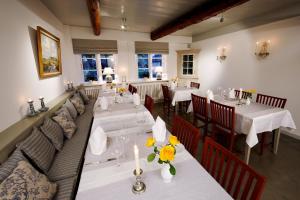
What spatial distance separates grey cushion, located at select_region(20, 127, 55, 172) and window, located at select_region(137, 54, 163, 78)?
14.2ft

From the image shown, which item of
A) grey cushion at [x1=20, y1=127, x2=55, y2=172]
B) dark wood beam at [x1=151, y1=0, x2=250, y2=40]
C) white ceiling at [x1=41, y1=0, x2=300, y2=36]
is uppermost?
white ceiling at [x1=41, y1=0, x2=300, y2=36]

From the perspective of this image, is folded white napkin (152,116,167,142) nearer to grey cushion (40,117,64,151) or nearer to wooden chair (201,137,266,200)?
wooden chair (201,137,266,200)

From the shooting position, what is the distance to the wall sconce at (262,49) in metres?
3.37

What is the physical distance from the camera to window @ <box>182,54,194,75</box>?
19.0 ft

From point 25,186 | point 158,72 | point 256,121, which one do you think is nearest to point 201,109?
point 256,121

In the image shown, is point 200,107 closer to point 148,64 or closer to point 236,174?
point 236,174

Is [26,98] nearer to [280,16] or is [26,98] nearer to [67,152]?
[67,152]

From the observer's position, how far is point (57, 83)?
3277 mm

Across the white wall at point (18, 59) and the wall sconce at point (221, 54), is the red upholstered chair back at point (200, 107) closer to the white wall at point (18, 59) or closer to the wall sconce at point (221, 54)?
the wall sconce at point (221, 54)

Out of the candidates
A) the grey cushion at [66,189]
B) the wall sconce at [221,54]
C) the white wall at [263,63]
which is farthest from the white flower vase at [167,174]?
the wall sconce at [221,54]

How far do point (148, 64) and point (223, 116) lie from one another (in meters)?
3.95

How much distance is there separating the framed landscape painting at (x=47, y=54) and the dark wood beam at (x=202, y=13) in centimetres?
276

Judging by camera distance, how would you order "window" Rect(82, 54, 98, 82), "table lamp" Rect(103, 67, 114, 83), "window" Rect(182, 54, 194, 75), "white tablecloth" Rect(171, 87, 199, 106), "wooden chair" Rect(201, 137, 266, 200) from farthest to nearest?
1. "window" Rect(182, 54, 194, 75)
2. "window" Rect(82, 54, 98, 82)
3. "table lamp" Rect(103, 67, 114, 83)
4. "white tablecloth" Rect(171, 87, 199, 106)
5. "wooden chair" Rect(201, 137, 266, 200)

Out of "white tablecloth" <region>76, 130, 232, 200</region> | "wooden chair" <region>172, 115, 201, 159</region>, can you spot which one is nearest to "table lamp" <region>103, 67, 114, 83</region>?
"wooden chair" <region>172, 115, 201, 159</region>
